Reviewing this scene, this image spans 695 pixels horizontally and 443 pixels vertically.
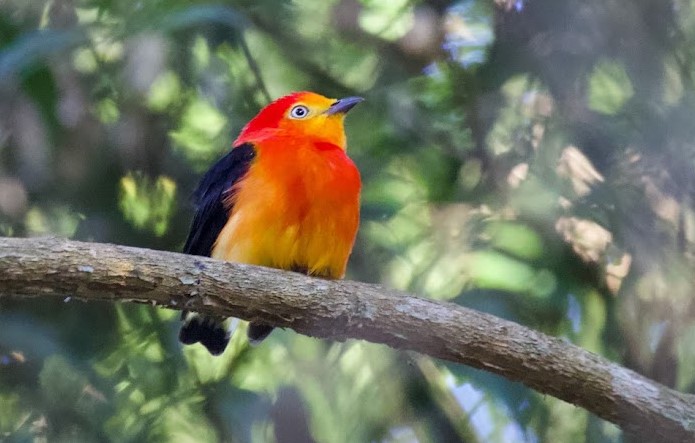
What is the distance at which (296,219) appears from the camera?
13.8ft

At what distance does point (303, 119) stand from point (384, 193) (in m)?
0.51

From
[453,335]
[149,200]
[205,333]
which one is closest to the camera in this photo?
[453,335]

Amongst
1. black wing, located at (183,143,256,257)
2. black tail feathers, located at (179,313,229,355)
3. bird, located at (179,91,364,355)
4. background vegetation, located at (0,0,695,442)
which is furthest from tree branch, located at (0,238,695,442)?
black wing, located at (183,143,256,257)

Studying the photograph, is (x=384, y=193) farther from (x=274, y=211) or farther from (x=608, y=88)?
(x=608, y=88)

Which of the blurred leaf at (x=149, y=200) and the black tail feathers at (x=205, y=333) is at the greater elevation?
the blurred leaf at (x=149, y=200)

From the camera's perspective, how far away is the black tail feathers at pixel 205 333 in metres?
4.32

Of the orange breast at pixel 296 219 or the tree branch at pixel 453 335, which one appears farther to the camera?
the orange breast at pixel 296 219

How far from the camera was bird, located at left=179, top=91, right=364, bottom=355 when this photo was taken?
4.21 meters

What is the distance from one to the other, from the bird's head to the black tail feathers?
882mm

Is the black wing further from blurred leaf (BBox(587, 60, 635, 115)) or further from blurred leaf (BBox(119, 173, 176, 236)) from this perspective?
blurred leaf (BBox(587, 60, 635, 115))

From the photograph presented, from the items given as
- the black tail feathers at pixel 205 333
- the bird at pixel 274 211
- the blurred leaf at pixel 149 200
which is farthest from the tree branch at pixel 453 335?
the blurred leaf at pixel 149 200

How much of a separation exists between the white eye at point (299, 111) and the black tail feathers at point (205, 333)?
1027 mm

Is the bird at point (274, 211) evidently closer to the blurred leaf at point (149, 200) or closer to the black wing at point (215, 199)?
the black wing at point (215, 199)

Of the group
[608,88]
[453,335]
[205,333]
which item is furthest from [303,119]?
[453,335]
